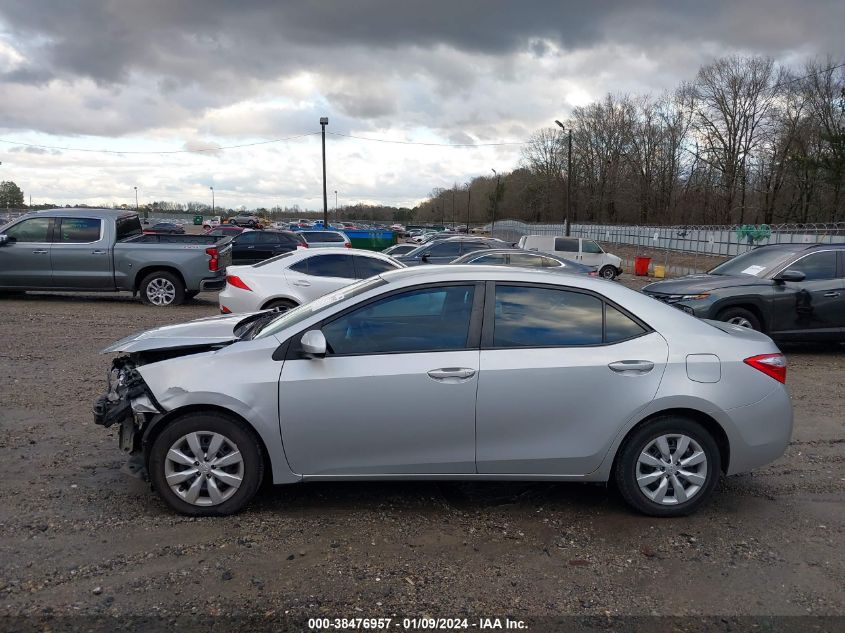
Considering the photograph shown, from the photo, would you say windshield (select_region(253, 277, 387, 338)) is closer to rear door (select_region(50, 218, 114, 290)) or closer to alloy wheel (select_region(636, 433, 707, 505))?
alloy wheel (select_region(636, 433, 707, 505))

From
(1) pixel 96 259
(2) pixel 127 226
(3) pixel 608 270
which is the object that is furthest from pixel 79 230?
(3) pixel 608 270

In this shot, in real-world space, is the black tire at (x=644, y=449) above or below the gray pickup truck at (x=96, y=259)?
below

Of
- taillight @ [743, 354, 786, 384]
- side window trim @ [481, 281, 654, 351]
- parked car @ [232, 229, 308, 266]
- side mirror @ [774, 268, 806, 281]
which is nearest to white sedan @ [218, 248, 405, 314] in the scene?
side mirror @ [774, 268, 806, 281]

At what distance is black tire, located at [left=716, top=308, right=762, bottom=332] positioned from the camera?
31.4 ft

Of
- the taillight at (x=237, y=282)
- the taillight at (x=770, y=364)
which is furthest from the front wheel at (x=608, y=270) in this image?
the taillight at (x=770, y=364)

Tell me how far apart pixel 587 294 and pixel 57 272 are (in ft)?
41.0

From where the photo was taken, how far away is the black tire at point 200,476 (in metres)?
3.99

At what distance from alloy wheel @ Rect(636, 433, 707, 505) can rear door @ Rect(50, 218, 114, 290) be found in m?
12.3

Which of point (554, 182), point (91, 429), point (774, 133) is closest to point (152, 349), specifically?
point (91, 429)

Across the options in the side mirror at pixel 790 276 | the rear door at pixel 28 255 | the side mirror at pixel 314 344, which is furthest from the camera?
the rear door at pixel 28 255

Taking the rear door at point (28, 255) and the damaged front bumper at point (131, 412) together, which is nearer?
the damaged front bumper at point (131, 412)

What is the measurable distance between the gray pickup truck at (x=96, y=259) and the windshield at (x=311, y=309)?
9590mm

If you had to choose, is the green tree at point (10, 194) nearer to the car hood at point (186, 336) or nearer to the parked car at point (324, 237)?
the parked car at point (324, 237)

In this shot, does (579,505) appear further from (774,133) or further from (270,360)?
(774,133)
